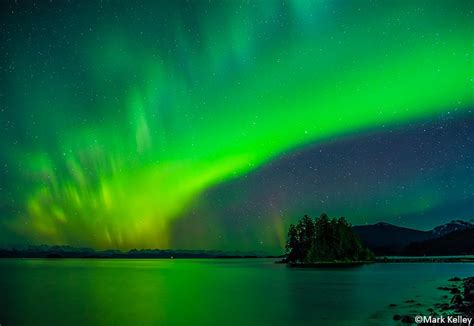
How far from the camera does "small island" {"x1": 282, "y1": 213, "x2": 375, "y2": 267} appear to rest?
15188 centimetres

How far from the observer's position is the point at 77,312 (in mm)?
44688

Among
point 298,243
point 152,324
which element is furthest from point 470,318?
point 298,243

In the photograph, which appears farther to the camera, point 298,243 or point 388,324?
point 298,243

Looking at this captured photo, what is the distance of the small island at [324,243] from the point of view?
151875 mm

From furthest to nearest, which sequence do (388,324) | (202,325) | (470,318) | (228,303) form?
(228,303) < (202,325) < (388,324) < (470,318)

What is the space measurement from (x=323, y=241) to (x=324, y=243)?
0.82 m

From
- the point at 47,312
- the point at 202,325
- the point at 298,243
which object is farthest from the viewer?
the point at 298,243

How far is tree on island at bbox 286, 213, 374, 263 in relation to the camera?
152 m

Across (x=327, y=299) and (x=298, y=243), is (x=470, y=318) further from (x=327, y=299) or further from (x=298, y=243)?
(x=298, y=243)

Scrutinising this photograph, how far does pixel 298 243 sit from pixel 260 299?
108m

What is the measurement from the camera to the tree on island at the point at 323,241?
15188 centimetres

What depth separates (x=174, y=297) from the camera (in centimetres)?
5966

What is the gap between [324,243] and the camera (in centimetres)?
15200

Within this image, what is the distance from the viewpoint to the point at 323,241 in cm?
15175
